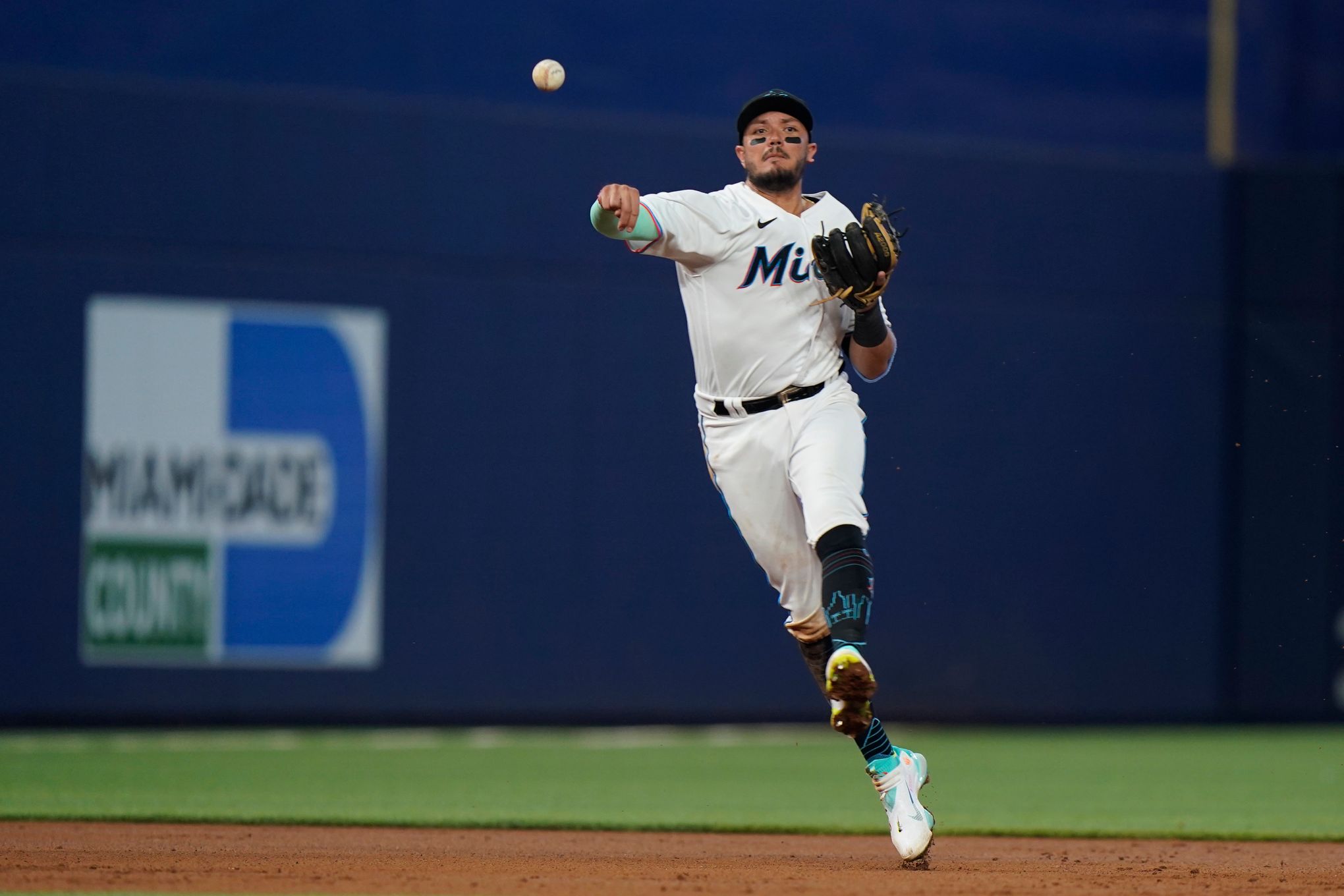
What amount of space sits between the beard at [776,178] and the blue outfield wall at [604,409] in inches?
243

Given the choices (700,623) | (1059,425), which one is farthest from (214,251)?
(1059,425)

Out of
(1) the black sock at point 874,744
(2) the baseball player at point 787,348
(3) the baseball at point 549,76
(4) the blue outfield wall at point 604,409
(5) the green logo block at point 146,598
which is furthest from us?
(4) the blue outfield wall at point 604,409

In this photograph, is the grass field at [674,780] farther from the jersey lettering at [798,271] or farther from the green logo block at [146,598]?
the jersey lettering at [798,271]

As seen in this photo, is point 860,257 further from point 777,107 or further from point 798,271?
point 777,107

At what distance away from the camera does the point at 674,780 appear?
9555 millimetres

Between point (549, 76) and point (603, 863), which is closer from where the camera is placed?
point (603, 863)

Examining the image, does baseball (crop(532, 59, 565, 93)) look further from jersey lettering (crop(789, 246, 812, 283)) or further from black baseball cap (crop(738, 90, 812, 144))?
jersey lettering (crop(789, 246, 812, 283))

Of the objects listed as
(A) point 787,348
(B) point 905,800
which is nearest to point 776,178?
(A) point 787,348

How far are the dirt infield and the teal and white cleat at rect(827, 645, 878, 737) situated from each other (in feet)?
1.51

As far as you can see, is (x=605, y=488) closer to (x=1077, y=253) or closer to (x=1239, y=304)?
(x=1077, y=253)

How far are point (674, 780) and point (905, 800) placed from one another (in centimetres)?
389

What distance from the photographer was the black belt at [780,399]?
587 cm

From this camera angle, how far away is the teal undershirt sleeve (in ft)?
18.3

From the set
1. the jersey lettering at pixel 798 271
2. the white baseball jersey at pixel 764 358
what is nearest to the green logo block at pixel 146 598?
the white baseball jersey at pixel 764 358
